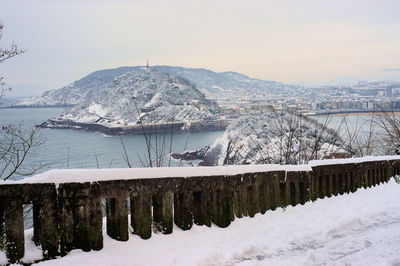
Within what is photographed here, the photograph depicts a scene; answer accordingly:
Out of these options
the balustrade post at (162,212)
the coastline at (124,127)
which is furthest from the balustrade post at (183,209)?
the coastline at (124,127)

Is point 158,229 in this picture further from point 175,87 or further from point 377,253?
point 175,87

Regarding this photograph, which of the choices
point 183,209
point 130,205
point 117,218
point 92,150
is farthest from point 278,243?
point 92,150

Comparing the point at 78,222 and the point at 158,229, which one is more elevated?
the point at 78,222

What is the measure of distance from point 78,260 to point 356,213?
14.6 ft

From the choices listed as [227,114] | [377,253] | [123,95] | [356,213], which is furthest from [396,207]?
[123,95]

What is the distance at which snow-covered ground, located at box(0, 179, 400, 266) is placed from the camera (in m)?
4.04

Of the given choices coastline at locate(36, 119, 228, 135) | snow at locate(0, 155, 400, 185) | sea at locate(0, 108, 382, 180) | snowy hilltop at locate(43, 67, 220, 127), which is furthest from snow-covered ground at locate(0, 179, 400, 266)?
snowy hilltop at locate(43, 67, 220, 127)

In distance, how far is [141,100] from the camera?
116938mm

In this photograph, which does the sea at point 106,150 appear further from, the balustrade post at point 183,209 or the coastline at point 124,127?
the balustrade post at point 183,209

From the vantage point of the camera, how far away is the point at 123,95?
416ft

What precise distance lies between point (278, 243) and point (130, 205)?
1.83 meters

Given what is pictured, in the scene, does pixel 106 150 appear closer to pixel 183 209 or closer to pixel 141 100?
pixel 183 209

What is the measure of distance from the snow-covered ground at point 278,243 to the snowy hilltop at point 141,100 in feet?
245

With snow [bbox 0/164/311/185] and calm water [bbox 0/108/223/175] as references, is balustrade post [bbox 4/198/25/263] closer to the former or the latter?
snow [bbox 0/164/311/185]
